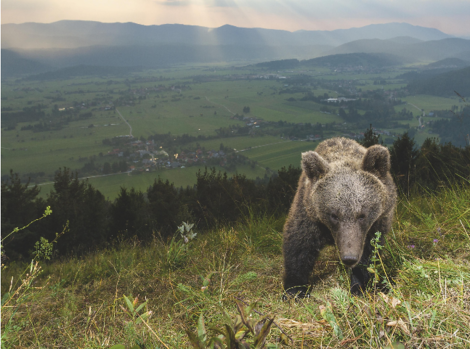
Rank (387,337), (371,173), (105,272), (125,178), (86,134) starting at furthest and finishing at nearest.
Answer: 1. (86,134)
2. (125,178)
3. (105,272)
4. (371,173)
5. (387,337)

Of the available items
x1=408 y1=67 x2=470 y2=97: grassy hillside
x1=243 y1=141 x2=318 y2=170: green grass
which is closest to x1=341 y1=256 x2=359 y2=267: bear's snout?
x1=243 y1=141 x2=318 y2=170: green grass

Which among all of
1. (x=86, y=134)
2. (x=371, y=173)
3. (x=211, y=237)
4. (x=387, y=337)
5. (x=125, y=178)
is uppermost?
(x=371, y=173)

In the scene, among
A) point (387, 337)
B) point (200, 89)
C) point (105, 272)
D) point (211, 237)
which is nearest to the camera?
point (387, 337)

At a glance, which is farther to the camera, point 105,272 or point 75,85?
point 75,85

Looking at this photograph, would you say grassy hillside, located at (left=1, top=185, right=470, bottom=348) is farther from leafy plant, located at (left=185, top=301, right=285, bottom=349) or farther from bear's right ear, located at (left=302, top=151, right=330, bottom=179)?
bear's right ear, located at (left=302, top=151, right=330, bottom=179)

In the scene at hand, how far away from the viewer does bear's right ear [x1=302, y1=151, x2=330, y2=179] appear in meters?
2.75

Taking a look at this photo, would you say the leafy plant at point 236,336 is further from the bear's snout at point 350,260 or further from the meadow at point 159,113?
the meadow at point 159,113

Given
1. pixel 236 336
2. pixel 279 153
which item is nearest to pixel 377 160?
pixel 236 336

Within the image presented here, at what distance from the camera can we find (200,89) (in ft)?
566

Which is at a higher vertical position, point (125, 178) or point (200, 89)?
point (200, 89)

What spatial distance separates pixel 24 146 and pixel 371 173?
444 ft

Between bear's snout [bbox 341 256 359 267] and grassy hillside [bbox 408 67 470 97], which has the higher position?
grassy hillside [bbox 408 67 470 97]

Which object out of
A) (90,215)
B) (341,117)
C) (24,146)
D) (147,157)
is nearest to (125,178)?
(147,157)

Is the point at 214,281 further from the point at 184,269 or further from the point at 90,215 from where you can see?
the point at 90,215
